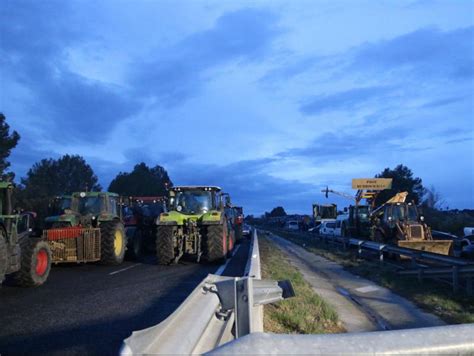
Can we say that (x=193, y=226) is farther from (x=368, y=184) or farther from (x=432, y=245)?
(x=368, y=184)

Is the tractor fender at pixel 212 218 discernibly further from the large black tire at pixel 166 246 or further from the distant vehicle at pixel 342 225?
the distant vehicle at pixel 342 225

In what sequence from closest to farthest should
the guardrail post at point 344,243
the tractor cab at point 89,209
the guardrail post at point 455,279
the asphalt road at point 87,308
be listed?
the asphalt road at point 87,308, the guardrail post at point 455,279, the tractor cab at point 89,209, the guardrail post at point 344,243

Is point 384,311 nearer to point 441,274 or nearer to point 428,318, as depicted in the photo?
point 428,318

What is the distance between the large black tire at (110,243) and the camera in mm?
15609

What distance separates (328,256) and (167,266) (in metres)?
9.21

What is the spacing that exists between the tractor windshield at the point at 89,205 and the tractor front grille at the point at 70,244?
225cm

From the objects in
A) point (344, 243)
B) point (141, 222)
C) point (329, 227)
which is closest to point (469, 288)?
point (141, 222)

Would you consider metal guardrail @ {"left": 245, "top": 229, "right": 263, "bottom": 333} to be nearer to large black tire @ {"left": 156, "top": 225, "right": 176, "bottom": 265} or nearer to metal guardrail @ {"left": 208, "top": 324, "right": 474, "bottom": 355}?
metal guardrail @ {"left": 208, "top": 324, "right": 474, "bottom": 355}

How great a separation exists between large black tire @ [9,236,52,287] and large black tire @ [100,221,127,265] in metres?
3.46

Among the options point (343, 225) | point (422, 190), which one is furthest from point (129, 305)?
point (422, 190)

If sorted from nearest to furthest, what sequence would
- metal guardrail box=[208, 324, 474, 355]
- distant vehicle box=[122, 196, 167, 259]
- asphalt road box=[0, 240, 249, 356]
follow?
metal guardrail box=[208, 324, 474, 355] < asphalt road box=[0, 240, 249, 356] < distant vehicle box=[122, 196, 167, 259]

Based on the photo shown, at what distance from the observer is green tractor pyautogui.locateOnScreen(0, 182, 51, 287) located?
1077 cm

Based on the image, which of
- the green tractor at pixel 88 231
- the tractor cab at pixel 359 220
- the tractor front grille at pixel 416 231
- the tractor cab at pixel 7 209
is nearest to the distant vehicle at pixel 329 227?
the tractor cab at pixel 359 220

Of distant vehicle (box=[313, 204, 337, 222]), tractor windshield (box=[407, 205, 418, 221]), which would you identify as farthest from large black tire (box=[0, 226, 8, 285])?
distant vehicle (box=[313, 204, 337, 222])
